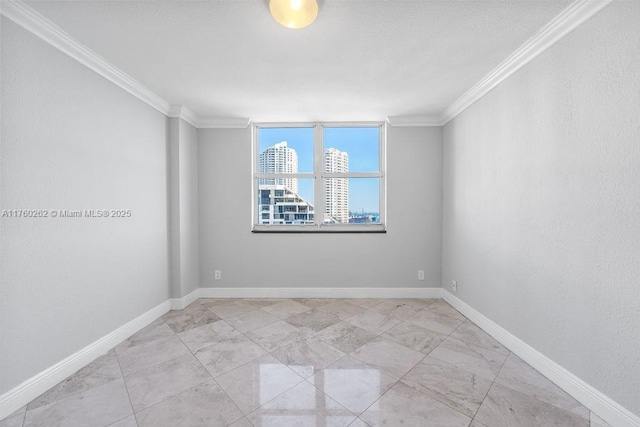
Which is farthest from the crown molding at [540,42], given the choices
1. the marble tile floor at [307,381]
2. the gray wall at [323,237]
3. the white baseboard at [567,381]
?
the marble tile floor at [307,381]

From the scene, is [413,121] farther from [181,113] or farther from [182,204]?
[182,204]

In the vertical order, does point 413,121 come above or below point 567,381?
above

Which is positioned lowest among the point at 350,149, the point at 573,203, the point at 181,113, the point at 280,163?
the point at 573,203

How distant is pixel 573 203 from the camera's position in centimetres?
160

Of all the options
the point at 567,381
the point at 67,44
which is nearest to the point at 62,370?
the point at 67,44

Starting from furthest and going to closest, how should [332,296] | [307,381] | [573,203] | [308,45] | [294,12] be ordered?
1. [332,296]
2. [308,45]
3. [307,381]
4. [573,203]
5. [294,12]

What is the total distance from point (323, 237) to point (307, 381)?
6.22 feet

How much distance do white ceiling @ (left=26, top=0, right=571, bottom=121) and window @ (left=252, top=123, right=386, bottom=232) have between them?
84cm

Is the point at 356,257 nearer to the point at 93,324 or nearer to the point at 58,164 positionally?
the point at 93,324

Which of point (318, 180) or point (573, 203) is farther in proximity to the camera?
point (318, 180)

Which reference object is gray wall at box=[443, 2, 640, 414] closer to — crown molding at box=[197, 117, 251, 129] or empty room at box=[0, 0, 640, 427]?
empty room at box=[0, 0, 640, 427]

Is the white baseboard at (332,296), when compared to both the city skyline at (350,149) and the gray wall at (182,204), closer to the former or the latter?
the gray wall at (182,204)

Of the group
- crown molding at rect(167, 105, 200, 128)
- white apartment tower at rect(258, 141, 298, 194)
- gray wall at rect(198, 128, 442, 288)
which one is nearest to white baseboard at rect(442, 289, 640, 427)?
gray wall at rect(198, 128, 442, 288)

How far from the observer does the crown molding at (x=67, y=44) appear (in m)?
1.51
